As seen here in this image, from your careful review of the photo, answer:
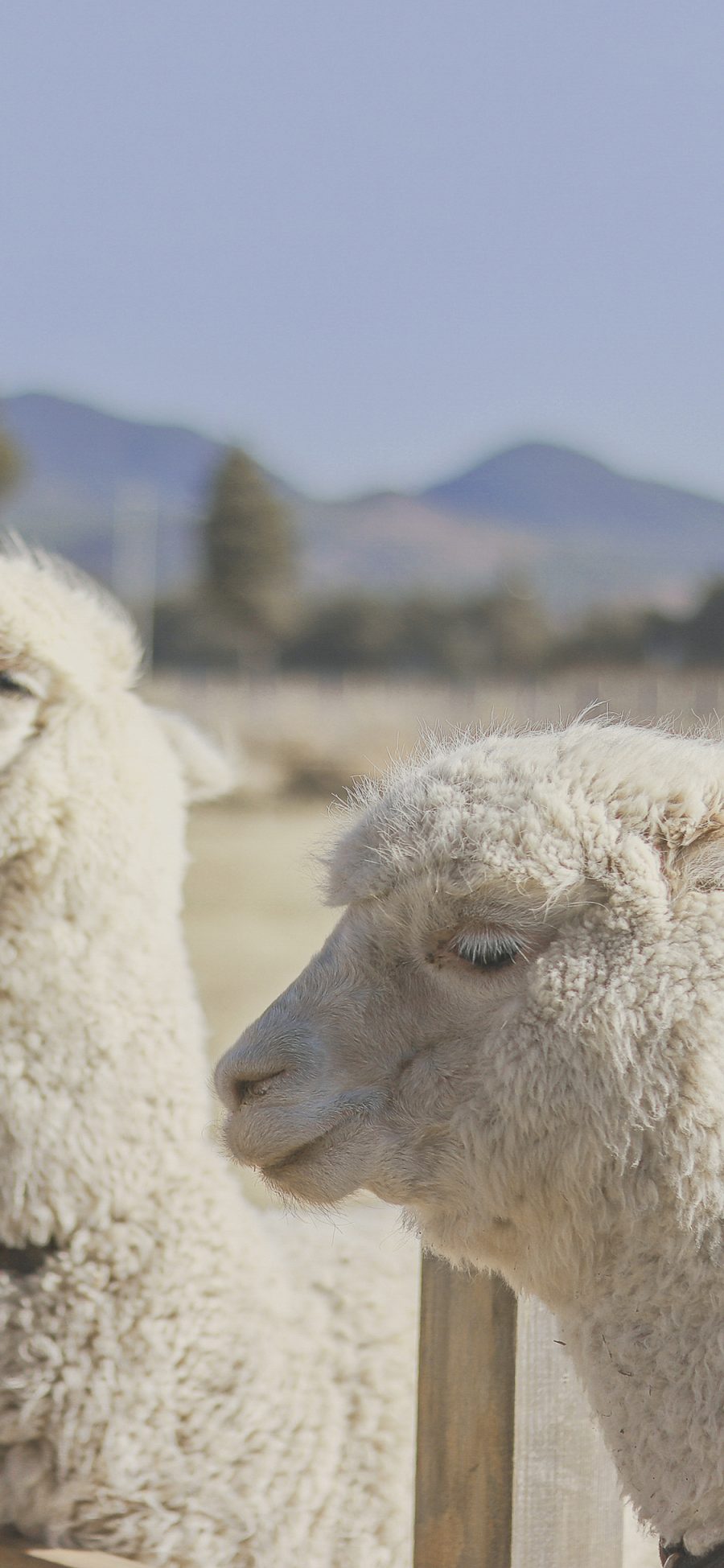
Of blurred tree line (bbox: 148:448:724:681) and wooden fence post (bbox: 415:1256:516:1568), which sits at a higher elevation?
wooden fence post (bbox: 415:1256:516:1568)

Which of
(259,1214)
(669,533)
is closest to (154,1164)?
(259,1214)

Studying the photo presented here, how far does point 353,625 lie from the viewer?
206 ft

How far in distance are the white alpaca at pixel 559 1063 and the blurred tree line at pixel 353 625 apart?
4557cm

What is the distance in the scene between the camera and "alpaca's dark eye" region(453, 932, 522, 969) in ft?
4.89

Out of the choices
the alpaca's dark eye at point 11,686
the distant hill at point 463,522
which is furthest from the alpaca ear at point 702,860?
the distant hill at point 463,522

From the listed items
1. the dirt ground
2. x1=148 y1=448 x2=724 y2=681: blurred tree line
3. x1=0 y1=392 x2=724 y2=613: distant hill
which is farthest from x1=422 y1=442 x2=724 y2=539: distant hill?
the dirt ground

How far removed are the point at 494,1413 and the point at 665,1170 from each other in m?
0.46

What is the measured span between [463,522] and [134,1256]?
384 feet

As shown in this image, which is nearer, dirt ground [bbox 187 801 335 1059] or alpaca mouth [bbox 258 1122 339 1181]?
alpaca mouth [bbox 258 1122 339 1181]

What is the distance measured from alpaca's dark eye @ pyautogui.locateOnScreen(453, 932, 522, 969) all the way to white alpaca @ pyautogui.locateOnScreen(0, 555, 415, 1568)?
1.14 meters

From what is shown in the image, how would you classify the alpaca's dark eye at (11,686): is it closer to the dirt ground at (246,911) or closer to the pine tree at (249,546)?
the dirt ground at (246,911)

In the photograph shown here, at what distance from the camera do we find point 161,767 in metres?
2.82

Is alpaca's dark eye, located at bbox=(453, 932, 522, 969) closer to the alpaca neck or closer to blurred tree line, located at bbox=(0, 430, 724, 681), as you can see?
the alpaca neck

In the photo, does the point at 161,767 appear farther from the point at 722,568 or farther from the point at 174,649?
the point at 174,649
